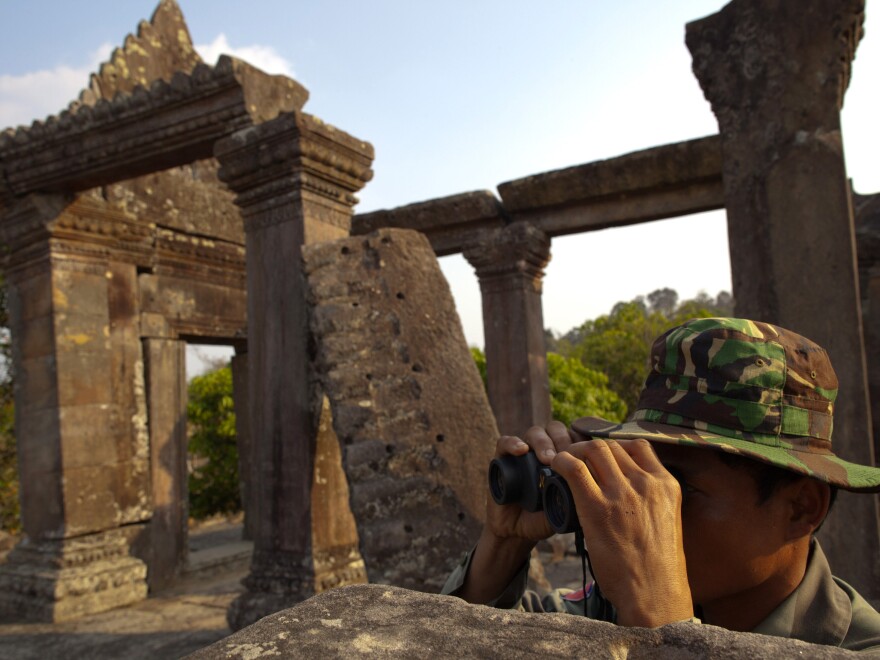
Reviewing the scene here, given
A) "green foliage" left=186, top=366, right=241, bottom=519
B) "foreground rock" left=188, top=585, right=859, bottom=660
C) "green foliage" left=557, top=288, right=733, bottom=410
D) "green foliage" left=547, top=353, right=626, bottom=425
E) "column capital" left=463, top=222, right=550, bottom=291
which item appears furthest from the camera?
"green foliage" left=557, top=288, right=733, bottom=410

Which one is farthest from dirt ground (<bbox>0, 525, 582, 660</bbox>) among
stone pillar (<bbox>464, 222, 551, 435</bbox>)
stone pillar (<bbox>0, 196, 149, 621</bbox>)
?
stone pillar (<bbox>464, 222, 551, 435</bbox>)

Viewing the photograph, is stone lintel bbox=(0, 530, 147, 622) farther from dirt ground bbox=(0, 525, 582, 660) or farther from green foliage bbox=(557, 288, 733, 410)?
green foliage bbox=(557, 288, 733, 410)

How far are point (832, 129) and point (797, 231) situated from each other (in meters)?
0.50

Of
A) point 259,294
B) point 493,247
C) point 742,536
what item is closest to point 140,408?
point 259,294

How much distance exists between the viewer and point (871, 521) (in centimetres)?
322

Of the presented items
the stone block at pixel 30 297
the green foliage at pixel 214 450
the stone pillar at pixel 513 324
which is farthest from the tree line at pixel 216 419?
the stone pillar at pixel 513 324

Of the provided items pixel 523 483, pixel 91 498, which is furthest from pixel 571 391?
pixel 523 483

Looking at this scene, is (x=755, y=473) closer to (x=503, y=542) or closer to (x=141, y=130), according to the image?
(x=503, y=542)

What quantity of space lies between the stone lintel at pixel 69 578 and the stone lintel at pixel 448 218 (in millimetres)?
4005

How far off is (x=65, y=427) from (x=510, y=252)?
14.4 feet

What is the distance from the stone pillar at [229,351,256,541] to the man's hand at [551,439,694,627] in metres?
7.58

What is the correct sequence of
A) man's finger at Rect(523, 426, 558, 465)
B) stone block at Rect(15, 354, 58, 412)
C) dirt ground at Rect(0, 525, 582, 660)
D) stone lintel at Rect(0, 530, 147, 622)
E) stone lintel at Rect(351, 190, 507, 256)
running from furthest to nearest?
stone lintel at Rect(351, 190, 507, 256)
stone block at Rect(15, 354, 58, 412)
stone lintel at Rect(0, 530, 147, 622)
dirt ground at Rect(0, 525, 582, 660)
man's finger at Rect(523, 426, 558, 465)

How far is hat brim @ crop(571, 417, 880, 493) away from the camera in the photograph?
1025 mm

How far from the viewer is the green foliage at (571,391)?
11.7m
